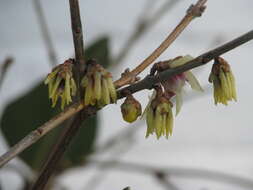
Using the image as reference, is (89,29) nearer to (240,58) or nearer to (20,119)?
(240,58)

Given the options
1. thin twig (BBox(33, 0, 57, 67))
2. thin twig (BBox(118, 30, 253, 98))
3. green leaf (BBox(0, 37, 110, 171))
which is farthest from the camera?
green leaf (BBox(0, 37, 110, 171))

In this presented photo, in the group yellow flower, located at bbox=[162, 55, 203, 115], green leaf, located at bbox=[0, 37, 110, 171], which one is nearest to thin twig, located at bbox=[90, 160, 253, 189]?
green leaf, located at bbox=[0, 37, 110, 171]

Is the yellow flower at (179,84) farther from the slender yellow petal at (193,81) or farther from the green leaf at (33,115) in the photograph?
the green leaf at (33,115)

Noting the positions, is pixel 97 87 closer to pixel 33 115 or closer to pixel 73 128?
pixel 73 128

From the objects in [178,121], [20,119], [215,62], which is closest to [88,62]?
[215,62]

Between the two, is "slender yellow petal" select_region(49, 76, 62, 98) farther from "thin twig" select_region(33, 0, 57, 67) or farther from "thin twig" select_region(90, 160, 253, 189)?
"thin twig" select_region(90, 160, 253, 189)

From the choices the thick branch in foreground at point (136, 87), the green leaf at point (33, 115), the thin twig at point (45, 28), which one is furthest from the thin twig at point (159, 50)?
the green leaf at point (33, 115)
